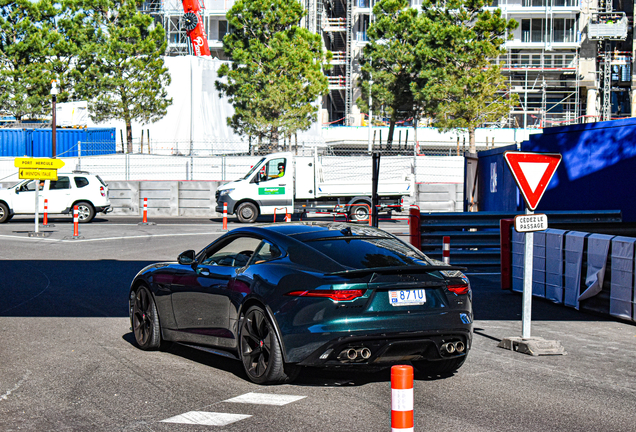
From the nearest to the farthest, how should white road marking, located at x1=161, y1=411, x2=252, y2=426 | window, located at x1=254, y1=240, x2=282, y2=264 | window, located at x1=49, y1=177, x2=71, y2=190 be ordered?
white road marking, located at x1=161, y1=411, x2=252, y2=426
window, located at x1=254, y1=240, x2=282, y2=264
window, located at x1=49, y1=177, x2=71, y2=190

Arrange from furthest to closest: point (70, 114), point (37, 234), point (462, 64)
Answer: point (70, 114) < point (462, 64) < point (37, 234)

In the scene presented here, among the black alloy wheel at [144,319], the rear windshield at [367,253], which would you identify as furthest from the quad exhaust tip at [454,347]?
the black alloy wheel at [144,319]

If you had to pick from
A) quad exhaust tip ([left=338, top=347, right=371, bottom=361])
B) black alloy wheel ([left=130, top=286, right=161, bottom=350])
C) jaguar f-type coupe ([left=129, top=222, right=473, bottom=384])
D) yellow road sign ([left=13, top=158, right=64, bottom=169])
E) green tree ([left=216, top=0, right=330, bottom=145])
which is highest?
green tree ([left=216, top=0, right=330, bottom=145])

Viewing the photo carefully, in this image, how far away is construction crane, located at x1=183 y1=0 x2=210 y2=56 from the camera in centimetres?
5628

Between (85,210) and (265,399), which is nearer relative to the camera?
(265,399)

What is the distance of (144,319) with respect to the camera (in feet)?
26.1

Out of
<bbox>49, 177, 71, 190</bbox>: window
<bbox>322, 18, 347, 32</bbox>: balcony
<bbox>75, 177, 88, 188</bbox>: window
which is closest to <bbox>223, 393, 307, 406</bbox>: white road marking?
<bbox>75, 177, 88, 188</bbox>: window

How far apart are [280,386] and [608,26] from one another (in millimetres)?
61468

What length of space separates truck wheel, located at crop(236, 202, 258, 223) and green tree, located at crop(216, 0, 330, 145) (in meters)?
14.4

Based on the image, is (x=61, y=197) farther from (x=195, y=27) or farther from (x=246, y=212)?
(x=195, y=27)

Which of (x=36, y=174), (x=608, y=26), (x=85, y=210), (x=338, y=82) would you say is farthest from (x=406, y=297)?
(x=338, y=82)

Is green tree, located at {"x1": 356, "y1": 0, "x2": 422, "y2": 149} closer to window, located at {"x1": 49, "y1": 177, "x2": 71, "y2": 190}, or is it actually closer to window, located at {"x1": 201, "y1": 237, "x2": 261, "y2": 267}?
window, located at {"x1": 49, "y1": 177, "x2": 71, "y2": 190}

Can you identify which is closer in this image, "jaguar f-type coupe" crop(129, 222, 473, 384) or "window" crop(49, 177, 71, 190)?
"jaguar f-type coupe" crop(129, 222, 473, 384)

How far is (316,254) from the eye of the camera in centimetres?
633
